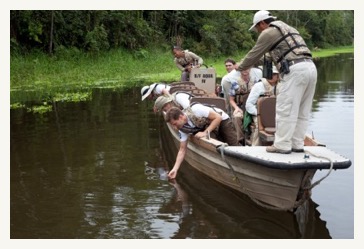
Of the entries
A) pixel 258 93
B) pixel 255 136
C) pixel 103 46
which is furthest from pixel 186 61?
pixel 103 46

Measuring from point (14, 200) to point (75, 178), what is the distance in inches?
41.4

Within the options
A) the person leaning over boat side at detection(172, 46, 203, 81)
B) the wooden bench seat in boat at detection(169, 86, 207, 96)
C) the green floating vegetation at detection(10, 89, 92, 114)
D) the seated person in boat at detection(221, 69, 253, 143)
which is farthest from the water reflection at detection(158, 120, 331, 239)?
the green floating vegetation at detection(10, 89, 92, 114)

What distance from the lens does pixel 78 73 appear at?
21.5 metres

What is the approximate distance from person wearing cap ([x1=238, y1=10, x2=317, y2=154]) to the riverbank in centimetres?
992

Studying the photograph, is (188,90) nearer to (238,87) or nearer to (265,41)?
(238,87)

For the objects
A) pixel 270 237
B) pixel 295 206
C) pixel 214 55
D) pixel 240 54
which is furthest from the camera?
pixel 240 54

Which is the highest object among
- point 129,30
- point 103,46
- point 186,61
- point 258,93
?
point 129,30

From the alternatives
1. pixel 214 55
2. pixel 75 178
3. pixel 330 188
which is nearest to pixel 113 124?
pixel 75 178

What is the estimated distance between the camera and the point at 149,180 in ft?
22.9

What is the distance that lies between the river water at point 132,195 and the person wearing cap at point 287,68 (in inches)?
35.1

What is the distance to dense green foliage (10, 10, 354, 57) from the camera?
2344 cm

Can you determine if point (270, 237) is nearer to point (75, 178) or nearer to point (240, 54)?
point (75, 178)

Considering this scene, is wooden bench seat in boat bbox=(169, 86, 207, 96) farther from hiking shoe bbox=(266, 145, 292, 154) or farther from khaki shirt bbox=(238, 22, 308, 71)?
khaki shirt bbox=(238, 22, 308, 71)

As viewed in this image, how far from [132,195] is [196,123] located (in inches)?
46.8
